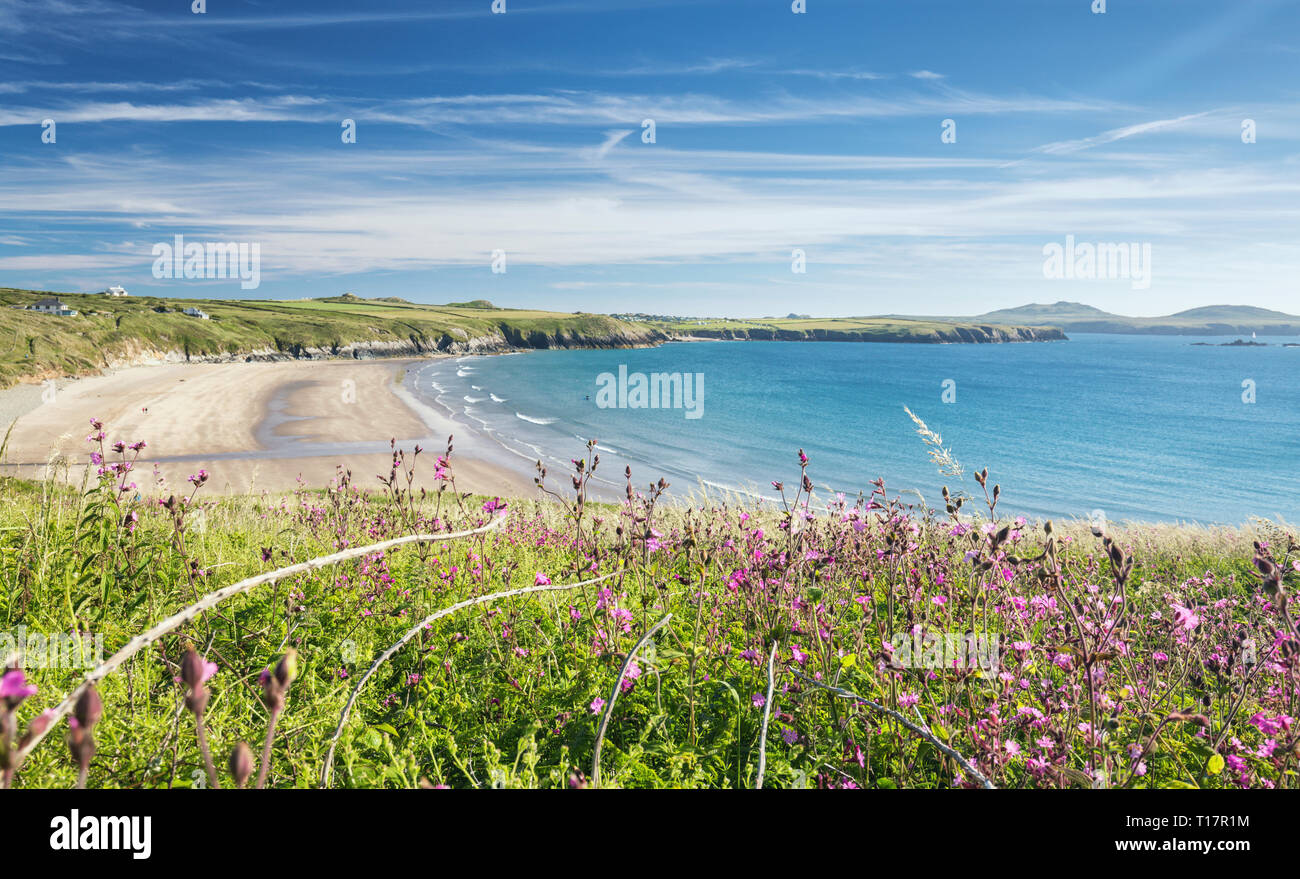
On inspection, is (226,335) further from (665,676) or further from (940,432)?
(665,676)

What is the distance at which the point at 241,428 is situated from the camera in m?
40.4

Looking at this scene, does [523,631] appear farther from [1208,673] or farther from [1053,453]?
[1053,453]

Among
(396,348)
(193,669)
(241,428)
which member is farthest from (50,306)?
(193,669)

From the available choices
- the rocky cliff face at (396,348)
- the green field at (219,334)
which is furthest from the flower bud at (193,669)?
the rocky cliff face at (396,348)

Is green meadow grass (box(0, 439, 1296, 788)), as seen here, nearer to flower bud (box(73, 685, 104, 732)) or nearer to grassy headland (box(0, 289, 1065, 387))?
flower bud (box(73, 685, 104, 732))

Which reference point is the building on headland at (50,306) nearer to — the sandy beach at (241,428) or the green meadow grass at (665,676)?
the sandy beach at (241,428)

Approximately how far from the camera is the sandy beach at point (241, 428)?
28125 mm

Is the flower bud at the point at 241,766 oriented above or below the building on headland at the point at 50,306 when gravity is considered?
below

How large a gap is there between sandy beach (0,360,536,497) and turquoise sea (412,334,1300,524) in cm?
398

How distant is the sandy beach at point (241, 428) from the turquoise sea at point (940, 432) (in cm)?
398

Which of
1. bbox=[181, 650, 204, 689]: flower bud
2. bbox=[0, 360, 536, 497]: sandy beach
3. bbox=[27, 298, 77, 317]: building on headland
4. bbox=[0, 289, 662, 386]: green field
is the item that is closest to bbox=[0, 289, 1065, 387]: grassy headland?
bbox=[0, 289, 662, 386]: green field

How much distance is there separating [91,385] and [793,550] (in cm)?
7045
